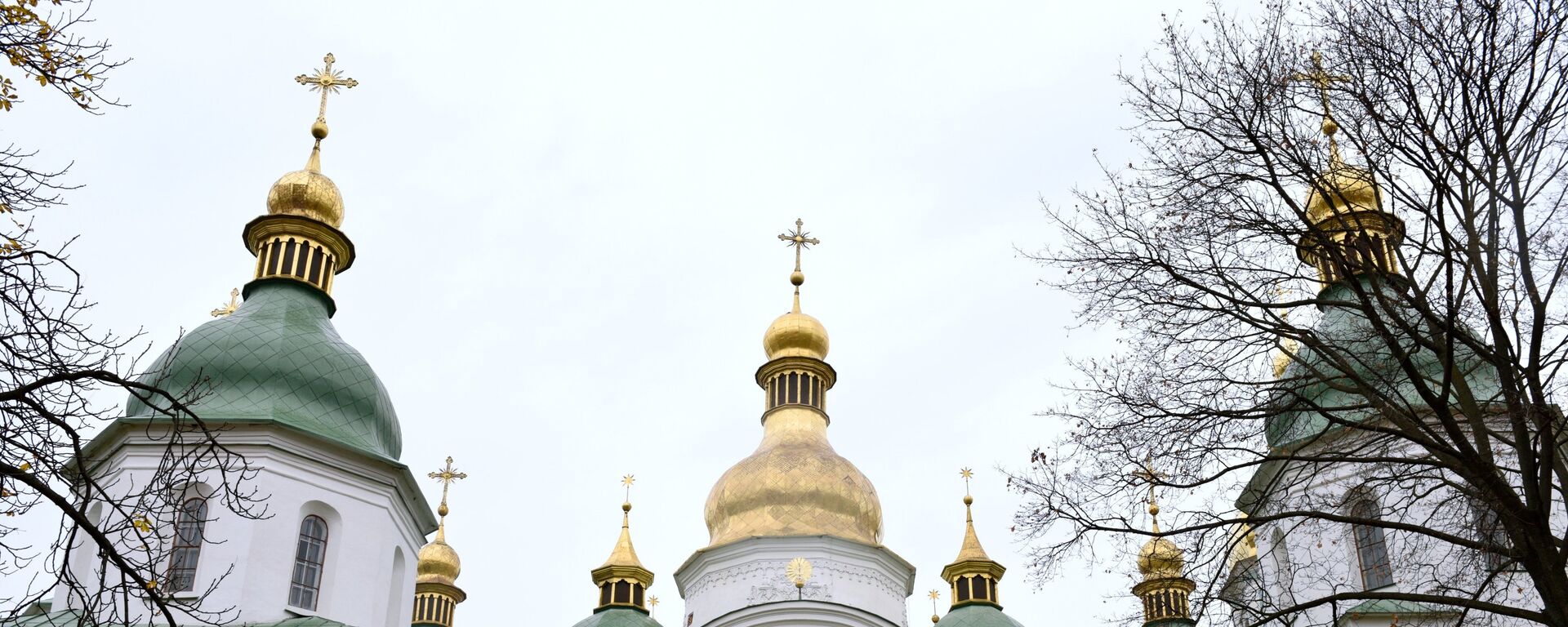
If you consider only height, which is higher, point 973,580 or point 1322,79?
point 973,580

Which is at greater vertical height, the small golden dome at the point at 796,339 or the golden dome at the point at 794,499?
the small golden dome at the point at 796,339

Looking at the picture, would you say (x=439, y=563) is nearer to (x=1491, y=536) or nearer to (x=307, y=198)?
(x=307, y=198)

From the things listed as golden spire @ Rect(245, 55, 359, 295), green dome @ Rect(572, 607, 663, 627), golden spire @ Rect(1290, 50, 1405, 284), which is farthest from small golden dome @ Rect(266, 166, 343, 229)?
golden spire @ Rect(1290, 50, 1405, 284)

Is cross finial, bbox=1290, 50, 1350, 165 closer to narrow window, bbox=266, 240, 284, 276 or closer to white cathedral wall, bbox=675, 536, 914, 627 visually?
narrow window, bbox=266, 240, 284, 276

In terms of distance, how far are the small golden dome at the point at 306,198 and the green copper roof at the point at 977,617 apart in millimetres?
14186

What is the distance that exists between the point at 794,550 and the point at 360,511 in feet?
36.3

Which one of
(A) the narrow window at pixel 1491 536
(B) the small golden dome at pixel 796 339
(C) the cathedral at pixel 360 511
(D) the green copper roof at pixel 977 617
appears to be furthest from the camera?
(B) the small golden dome at pixel 796 339

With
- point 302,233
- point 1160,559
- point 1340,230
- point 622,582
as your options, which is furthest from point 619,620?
point 1340,230

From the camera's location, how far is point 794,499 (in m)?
30.7

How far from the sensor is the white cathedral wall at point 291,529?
19.2 m

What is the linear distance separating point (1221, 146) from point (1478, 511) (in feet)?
9.73

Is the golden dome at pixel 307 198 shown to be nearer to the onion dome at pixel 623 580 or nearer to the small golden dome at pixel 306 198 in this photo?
the small golden dome at pixel 306 198

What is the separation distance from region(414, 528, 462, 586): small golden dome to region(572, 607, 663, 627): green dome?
9.77 metres

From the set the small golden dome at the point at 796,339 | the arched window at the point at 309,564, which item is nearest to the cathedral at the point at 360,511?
the arched window at the point at 309,564
